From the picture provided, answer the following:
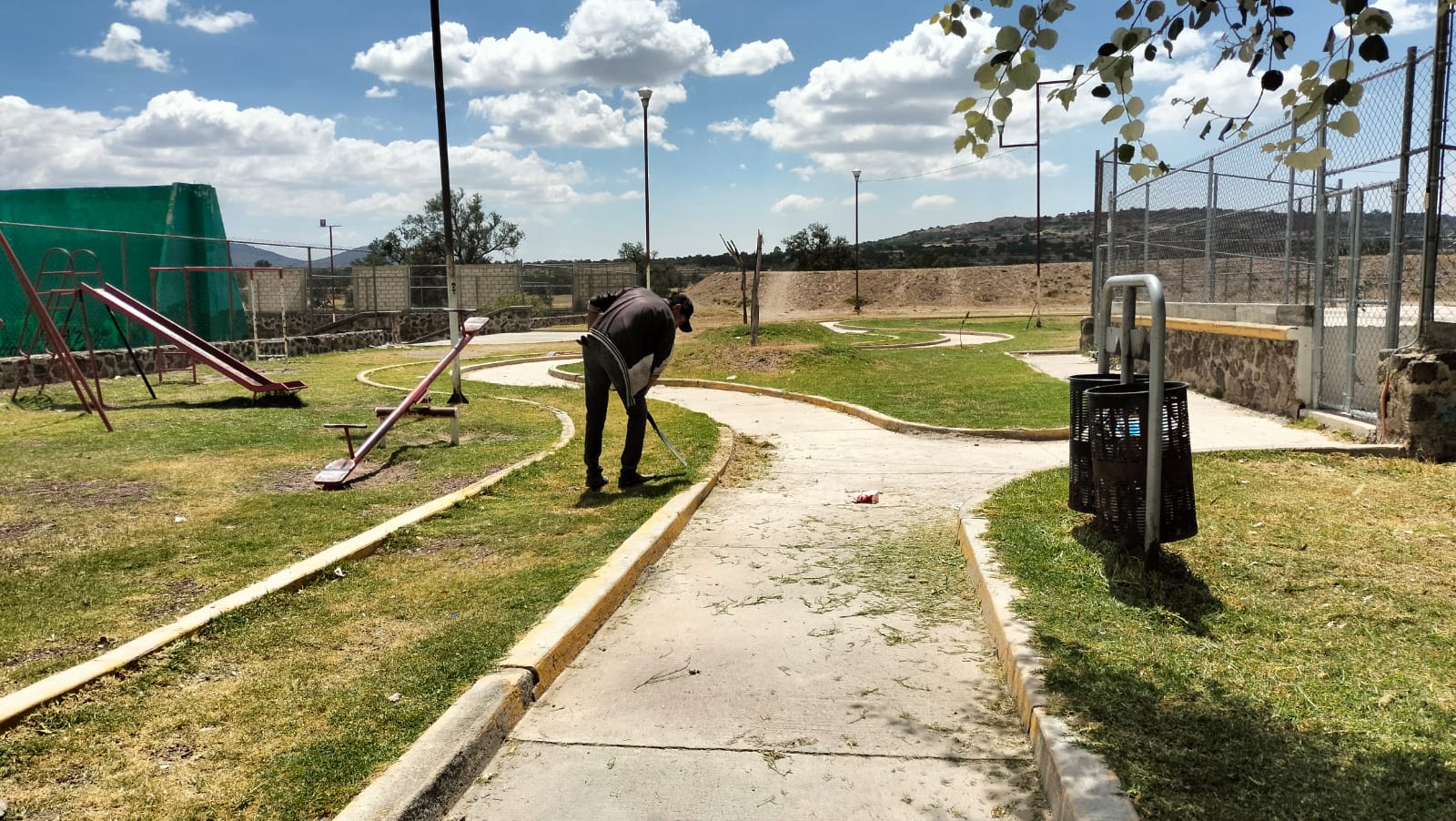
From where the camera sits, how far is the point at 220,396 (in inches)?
559

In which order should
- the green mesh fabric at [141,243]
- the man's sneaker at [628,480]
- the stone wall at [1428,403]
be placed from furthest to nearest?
1. the green mesh fabric at [141,243]
2. the stone wall at [1428,403]
3. the man's sneaker at [628,480]

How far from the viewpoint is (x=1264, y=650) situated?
3.84 metres

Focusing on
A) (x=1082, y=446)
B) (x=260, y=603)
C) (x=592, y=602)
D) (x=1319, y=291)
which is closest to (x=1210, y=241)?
(x=1319, y=291)

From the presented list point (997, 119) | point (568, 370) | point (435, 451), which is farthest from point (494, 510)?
point (568, 370)

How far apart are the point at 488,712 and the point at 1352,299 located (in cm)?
867

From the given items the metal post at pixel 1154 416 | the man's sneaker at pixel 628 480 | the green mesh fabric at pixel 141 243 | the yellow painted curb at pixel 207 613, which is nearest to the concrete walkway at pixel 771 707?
the metal post at pixel 1154 416

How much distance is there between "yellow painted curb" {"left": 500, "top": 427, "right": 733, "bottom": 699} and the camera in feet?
12.8

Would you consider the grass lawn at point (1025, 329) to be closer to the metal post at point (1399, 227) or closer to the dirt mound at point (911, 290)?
the metal post at point (1399, 227)

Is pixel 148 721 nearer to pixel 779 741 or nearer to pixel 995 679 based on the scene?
pixel 779 741

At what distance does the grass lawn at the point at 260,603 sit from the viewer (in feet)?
9.98

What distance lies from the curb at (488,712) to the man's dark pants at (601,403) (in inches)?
74.1

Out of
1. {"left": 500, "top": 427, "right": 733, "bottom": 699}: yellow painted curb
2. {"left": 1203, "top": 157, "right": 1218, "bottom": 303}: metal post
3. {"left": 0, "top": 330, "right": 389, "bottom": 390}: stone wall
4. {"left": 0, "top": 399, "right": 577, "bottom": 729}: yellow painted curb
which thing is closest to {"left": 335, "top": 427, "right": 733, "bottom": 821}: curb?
{"left": 500, "top": 427, "right": 733, "bottom": 699}: yellow painted curb

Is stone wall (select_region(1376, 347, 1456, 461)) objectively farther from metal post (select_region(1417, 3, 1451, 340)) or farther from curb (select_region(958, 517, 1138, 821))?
→ curb (select_region(958, 517, 1138, 821))

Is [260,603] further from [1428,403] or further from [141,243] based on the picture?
[141,243]
